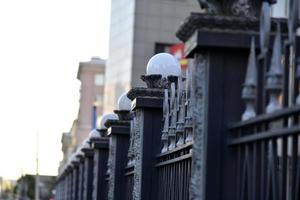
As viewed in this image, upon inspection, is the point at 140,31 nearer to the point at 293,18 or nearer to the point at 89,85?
the point at 89,85

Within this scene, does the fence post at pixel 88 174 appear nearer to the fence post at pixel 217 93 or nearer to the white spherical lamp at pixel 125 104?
the white spherical lamp at pixel 125 104

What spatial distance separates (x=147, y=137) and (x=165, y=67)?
0.58 m

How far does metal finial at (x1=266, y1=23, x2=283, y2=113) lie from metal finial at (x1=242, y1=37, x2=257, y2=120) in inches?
8.1

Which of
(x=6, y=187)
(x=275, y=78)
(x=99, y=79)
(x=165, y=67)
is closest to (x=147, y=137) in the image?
(x=165, y=67)

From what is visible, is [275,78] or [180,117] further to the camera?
[180,117]

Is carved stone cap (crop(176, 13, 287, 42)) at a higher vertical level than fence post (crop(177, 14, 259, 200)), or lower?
higher

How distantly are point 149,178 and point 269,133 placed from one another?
310cm

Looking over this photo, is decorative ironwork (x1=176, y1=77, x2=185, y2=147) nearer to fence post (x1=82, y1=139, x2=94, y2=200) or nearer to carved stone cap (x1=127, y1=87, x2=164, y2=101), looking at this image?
carved stone cap (x1=127, y1=87, x2=164, y2=101)

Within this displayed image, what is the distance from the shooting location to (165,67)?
6480mm

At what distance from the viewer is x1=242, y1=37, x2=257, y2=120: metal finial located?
338 cm

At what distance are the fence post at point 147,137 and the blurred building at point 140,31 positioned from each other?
44.4 meters

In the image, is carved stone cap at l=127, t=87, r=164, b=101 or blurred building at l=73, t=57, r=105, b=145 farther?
blurred building at l=73, t=57, r=105, b=145

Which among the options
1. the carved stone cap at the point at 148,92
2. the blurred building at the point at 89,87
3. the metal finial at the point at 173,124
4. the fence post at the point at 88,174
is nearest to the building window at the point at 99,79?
the blurred building at the point at 89,87

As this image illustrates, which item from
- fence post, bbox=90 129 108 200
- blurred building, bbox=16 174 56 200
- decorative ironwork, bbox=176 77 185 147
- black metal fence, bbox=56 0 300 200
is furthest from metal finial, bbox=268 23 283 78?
blurred building, bbox=16 174 56 200
